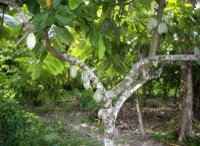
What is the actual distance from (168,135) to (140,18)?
3.74 metres

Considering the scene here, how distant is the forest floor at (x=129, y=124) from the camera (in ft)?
21.0

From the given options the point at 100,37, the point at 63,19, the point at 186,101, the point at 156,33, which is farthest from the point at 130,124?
the point at 63,19

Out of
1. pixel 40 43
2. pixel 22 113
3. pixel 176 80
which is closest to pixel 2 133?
pixel 22 113

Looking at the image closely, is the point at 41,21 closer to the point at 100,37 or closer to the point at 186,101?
the point at 100,37

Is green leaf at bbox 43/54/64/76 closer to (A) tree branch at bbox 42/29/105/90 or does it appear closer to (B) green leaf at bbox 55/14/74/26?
(A) tree branch at bbox 42/29/105/90

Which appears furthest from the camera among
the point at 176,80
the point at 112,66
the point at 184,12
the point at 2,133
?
the point at 176,80

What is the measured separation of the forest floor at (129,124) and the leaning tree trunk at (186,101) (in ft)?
0.84

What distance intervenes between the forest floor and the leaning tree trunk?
0.84 ft

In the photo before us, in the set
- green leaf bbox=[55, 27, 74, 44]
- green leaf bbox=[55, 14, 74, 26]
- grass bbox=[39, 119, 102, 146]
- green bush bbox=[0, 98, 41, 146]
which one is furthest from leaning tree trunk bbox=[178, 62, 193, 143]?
green leaf bbox=[55, 14, 74, 26]

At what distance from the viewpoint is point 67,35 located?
83.6 inches

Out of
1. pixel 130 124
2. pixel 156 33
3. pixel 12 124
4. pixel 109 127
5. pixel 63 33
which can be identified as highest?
pixel 156 33

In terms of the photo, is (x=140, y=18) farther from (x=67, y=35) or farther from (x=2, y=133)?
(x=2, y=133)

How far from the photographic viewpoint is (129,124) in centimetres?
780

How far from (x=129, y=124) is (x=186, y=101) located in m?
1.83
